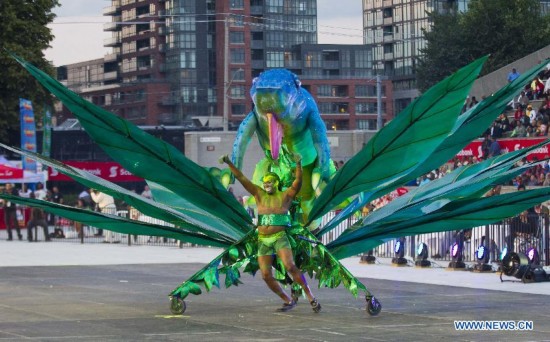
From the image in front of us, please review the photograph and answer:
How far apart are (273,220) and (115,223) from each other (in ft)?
6.44

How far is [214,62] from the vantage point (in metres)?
116

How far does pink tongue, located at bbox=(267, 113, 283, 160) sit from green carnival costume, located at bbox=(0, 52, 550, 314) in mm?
42

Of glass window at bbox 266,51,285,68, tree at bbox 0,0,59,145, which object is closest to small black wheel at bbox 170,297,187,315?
tree at bbox 0,0,59,145

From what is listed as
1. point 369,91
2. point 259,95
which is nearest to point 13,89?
point 259,95

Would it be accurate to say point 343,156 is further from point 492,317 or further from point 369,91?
point 369,91

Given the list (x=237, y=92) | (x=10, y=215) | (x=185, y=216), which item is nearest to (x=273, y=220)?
(x=185, y=216)

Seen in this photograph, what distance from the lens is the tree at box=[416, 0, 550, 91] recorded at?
74.1m

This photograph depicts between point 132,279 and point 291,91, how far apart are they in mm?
6814

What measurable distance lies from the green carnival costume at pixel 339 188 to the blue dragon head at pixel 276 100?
3cm

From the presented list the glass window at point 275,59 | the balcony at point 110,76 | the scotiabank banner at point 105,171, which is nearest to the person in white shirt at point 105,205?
the scotiabank banner at point 105,171

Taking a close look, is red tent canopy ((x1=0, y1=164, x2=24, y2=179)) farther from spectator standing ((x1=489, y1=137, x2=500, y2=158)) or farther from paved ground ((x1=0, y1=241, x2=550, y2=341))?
paved ground ((x1=0, y1=241, x2=550, y2=341))

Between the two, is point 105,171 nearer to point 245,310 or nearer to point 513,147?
point 513,147

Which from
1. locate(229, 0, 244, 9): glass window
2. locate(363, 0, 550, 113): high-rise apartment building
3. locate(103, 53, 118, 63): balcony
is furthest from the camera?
locate(363, 0, 550, 113): high-rise apartment building

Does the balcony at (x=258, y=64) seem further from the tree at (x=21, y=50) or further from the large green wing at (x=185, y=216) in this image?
the large green wing at (x=185, y=216)
